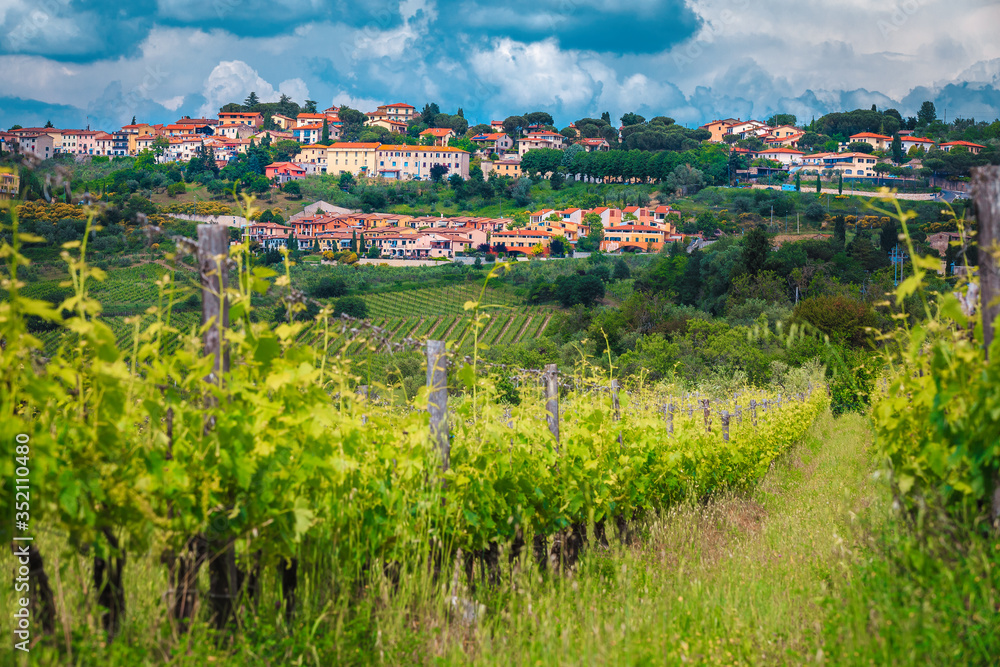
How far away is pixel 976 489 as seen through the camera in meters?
2.29

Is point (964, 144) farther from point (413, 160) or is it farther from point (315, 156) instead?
point (315, 156)

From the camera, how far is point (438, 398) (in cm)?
334

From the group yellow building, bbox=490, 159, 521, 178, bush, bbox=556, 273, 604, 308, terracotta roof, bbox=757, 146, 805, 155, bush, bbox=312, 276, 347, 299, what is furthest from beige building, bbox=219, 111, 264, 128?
bush, bbox=556, 273, 604, 308

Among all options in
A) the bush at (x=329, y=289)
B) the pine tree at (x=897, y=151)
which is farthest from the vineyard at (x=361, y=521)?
the pine tree at (x=897, y=151)

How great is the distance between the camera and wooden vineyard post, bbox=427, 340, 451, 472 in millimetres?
3230

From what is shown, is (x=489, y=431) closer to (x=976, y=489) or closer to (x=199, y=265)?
(x=199, y=265)

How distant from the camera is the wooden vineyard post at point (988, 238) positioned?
229cm

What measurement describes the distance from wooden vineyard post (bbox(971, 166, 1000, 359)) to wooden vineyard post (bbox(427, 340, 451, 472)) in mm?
2056

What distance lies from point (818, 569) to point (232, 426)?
2837mm

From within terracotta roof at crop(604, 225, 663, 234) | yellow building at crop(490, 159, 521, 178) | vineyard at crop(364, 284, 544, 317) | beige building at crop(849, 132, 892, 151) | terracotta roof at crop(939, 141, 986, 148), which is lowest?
vineyard at crop(364, 284, 544, 317)

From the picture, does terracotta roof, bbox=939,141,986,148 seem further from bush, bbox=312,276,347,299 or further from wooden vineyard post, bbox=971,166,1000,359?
wooden vineyard post, bbox=971,166,1000,359

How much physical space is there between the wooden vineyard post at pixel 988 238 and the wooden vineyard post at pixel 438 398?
2.06 m

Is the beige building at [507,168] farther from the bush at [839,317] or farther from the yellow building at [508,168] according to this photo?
the bush at [839,317]

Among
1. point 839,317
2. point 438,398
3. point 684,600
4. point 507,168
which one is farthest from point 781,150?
point 438,398
